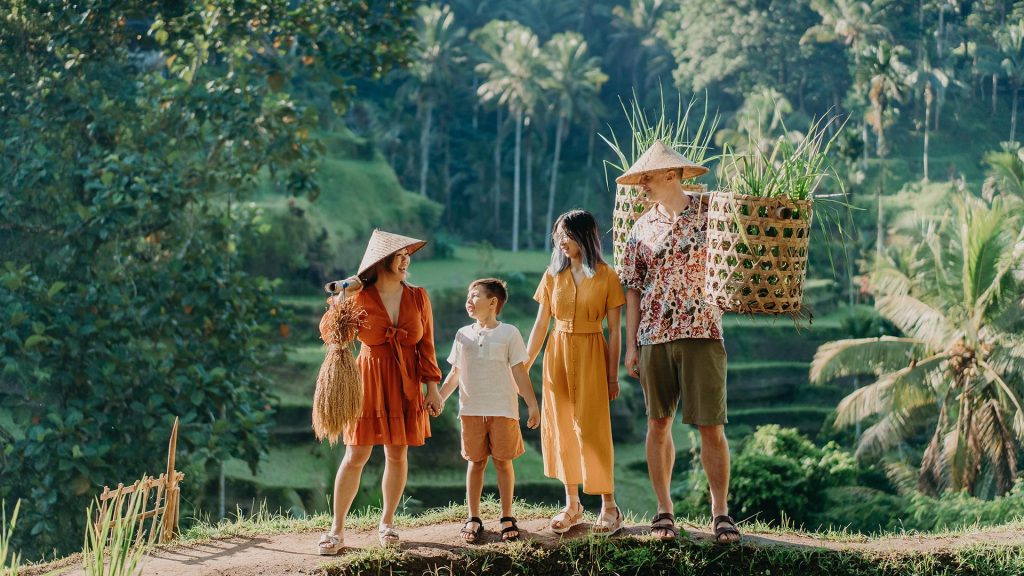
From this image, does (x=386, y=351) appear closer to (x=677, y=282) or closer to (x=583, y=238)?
(x=583, y=238)

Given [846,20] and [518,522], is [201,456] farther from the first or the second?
[846,20]

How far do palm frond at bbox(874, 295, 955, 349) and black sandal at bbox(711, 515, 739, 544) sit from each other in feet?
40.9

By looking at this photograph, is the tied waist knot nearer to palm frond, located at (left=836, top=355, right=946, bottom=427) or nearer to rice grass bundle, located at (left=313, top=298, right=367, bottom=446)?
rice grass bundle, located at (left=313, top=298, right=367, bottom=446)

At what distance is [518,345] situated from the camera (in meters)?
5.50

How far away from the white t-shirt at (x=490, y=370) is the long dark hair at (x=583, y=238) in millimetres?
384

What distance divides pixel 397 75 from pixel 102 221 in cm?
3513

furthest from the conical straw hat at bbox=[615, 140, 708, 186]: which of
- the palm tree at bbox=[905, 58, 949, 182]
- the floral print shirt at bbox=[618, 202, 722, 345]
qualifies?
→ the palm tree at bbox=[905, 58, 949, 182]

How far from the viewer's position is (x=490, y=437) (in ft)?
18.0

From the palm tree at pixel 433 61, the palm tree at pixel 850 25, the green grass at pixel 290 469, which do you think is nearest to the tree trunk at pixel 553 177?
the palm tree at pixel 433 61

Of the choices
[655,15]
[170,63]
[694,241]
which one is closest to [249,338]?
[170,63]

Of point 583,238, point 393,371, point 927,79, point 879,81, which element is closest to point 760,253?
point 583,238

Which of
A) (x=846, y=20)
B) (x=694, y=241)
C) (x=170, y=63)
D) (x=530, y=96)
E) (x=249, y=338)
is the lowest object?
(x=249, y=338)

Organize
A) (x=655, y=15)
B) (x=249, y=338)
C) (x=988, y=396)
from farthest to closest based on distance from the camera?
(x=655, y=15) → (x=988, y=396) → (x=249, y=338)

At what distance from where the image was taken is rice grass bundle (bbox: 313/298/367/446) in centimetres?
523
